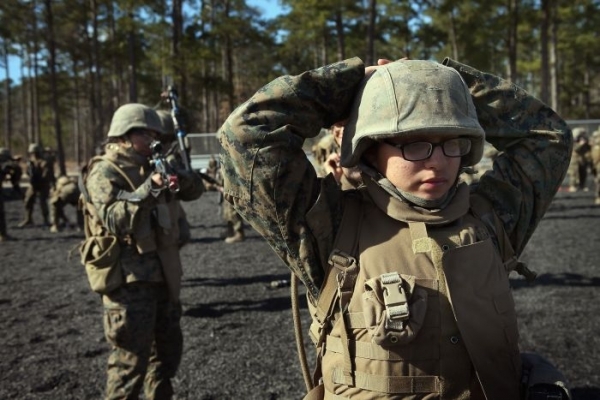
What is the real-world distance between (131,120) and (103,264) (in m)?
1.04

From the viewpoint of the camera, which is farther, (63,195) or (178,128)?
(63,195)

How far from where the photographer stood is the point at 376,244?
1730 mm

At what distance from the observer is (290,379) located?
4.37m

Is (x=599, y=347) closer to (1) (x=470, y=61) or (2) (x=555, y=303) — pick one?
(2) (x=555, y=303)

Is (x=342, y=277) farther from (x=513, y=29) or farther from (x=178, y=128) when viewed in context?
(x=513, y=29)

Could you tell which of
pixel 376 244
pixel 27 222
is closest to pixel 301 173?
pixel 376 244

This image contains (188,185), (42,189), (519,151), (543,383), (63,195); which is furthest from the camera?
(42,189)

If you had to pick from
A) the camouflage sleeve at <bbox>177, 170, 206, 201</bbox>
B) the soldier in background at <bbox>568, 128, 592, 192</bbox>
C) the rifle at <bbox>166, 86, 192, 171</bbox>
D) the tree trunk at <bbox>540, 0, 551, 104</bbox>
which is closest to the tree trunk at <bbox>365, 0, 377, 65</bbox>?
the tree trunk at <bbox>540, 0, 551, 104</bbox>

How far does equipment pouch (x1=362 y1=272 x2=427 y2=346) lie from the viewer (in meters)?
1.59

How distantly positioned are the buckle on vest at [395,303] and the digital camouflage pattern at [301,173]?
0.24m

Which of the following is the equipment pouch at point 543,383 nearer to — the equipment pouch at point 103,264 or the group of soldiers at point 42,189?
the equipment pouch at point 103,264

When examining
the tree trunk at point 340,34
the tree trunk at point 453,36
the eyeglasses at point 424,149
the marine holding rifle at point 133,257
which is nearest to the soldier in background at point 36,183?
the marine holding rifle at point 133,257

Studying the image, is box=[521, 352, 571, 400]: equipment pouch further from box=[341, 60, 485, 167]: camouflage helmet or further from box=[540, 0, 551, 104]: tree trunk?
box=[540, 0, 551, 104]: tree trunk

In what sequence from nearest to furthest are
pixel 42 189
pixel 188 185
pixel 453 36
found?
pixel 188 185 < pixel 42 189 < pixel 453 36
